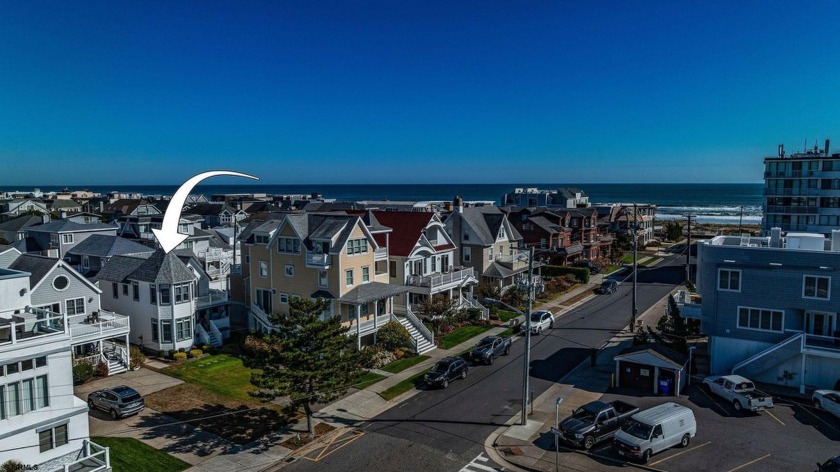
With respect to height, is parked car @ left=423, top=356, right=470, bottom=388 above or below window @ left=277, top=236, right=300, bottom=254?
below

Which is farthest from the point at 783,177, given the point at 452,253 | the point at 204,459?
the point at 204,459

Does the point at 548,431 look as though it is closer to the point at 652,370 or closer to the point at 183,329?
the point at 652,370

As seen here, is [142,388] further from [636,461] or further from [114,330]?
[636,461]

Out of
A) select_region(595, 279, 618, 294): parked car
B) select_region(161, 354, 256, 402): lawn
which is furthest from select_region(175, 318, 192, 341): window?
select_region(595, 279, 618, 294): parked car

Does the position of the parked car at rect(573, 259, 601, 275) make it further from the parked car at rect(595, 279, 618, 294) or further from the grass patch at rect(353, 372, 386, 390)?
the grass patch at rect(353, 372, 386, 390)

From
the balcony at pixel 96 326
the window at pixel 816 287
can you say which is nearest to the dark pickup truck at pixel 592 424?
the window at pixel 816 287

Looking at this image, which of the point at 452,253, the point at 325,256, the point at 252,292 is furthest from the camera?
the point at 452,253
